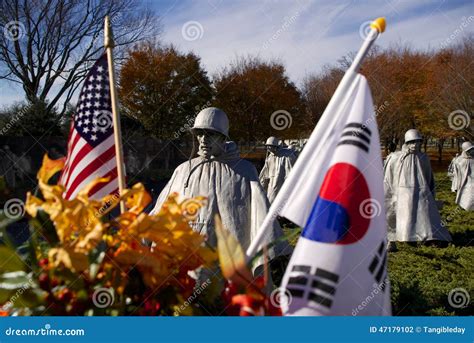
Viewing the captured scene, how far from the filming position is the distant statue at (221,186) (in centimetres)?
379

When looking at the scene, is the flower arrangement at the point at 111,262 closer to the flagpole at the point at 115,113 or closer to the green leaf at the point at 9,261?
the green leaf at the point at 9,261

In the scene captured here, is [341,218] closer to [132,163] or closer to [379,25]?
[379,25]

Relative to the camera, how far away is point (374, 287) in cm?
161

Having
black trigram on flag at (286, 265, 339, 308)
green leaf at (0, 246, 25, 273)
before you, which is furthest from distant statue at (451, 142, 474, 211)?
green leaf at (0, 246, 25, 273)

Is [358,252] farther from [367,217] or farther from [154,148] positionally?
[154,148]

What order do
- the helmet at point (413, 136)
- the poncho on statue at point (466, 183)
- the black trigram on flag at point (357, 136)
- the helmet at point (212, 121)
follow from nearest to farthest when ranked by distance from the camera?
1. the black trigram on flag at point (357, 136)
2. the helmet at point (212, 121)
3. the helmet at point (413, 136)
4. the poncho on statue at point (466, 183)

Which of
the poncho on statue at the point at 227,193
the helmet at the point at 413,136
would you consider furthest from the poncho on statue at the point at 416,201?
the poncho on statue at the point at 227,193

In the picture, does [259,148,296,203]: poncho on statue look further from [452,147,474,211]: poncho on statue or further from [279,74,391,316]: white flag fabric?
[279,74,391,316]: white flag fabric

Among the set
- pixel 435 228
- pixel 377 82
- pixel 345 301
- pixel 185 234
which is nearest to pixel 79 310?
pixel 185 234

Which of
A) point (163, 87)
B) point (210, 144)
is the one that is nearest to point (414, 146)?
point (210, 144)

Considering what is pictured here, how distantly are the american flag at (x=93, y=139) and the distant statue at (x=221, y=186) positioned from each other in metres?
1.29

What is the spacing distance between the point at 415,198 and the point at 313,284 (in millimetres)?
8327

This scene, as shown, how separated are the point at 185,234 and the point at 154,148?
2113cm

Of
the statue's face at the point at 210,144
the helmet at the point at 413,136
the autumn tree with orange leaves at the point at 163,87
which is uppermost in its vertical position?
the autumn tree with orange leaves at the point at 163,87
